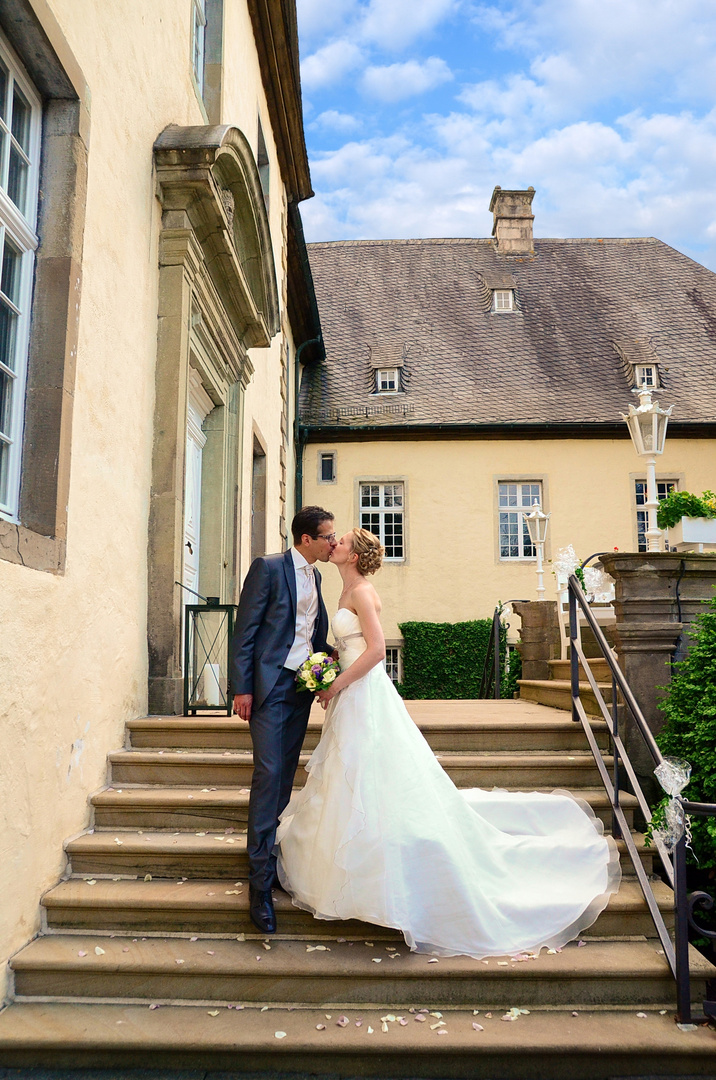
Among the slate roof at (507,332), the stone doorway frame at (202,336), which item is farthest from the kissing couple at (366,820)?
the slate roof at (507,332)

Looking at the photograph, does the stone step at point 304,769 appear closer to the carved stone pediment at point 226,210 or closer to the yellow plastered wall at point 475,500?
the carved stone pediment at point 226,210

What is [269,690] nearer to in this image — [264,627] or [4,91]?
[264,627]

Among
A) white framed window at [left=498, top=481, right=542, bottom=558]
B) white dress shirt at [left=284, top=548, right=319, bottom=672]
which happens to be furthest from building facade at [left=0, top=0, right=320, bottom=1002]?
white framed window at [left=498, top=481, right=542, bottom=558]

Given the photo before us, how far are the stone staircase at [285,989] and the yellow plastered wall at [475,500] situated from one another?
13.1 metres

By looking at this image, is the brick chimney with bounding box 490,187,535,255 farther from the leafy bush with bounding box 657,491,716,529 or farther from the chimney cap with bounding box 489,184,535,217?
the leafy bush with bounding box 657,491,716,529

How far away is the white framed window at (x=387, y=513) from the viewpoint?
17.7 m

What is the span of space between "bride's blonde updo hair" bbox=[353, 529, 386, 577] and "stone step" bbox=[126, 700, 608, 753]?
4.83 feet

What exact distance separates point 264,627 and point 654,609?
8.42ft

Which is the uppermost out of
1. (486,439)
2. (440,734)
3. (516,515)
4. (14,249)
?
(486,439)

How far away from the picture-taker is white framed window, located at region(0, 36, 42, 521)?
12.0 feet

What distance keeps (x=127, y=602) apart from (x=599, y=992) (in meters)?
3.14

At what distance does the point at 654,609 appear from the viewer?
5.19 metres

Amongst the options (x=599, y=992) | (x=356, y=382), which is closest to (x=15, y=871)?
(x=599, y=992)

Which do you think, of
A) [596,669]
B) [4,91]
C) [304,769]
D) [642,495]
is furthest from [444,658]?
→ [4,91]
